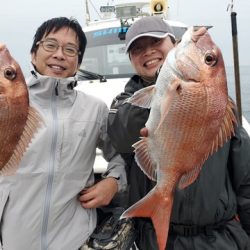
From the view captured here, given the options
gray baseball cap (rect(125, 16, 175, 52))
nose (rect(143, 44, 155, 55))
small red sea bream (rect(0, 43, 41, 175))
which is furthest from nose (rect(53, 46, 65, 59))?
small red sea bream (rect(0, 43, 41, 175))

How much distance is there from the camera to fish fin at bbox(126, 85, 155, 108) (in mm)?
2324

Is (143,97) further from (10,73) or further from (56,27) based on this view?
(56,27)

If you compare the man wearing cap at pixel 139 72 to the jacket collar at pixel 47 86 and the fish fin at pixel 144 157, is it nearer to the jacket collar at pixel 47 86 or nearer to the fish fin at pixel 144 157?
the fish fin at pixel 144 157

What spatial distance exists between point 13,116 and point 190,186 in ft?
4.03

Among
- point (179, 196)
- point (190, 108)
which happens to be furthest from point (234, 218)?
point (190, 108)

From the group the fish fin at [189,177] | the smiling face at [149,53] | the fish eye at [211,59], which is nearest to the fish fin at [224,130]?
the fish fin at [189,177]

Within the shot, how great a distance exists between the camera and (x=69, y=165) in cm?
271

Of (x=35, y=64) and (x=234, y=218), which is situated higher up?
(x=35, y=64)

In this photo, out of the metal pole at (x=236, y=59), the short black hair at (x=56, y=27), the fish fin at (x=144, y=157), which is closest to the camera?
the fish fin at (x=144, y=157)

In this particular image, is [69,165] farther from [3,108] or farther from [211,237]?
[211,237]

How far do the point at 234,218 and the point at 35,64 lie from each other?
5.60ft

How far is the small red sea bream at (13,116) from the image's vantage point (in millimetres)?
2035

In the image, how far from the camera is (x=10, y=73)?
2.03 metres

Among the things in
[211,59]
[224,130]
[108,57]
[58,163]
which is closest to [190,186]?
[224,130]
